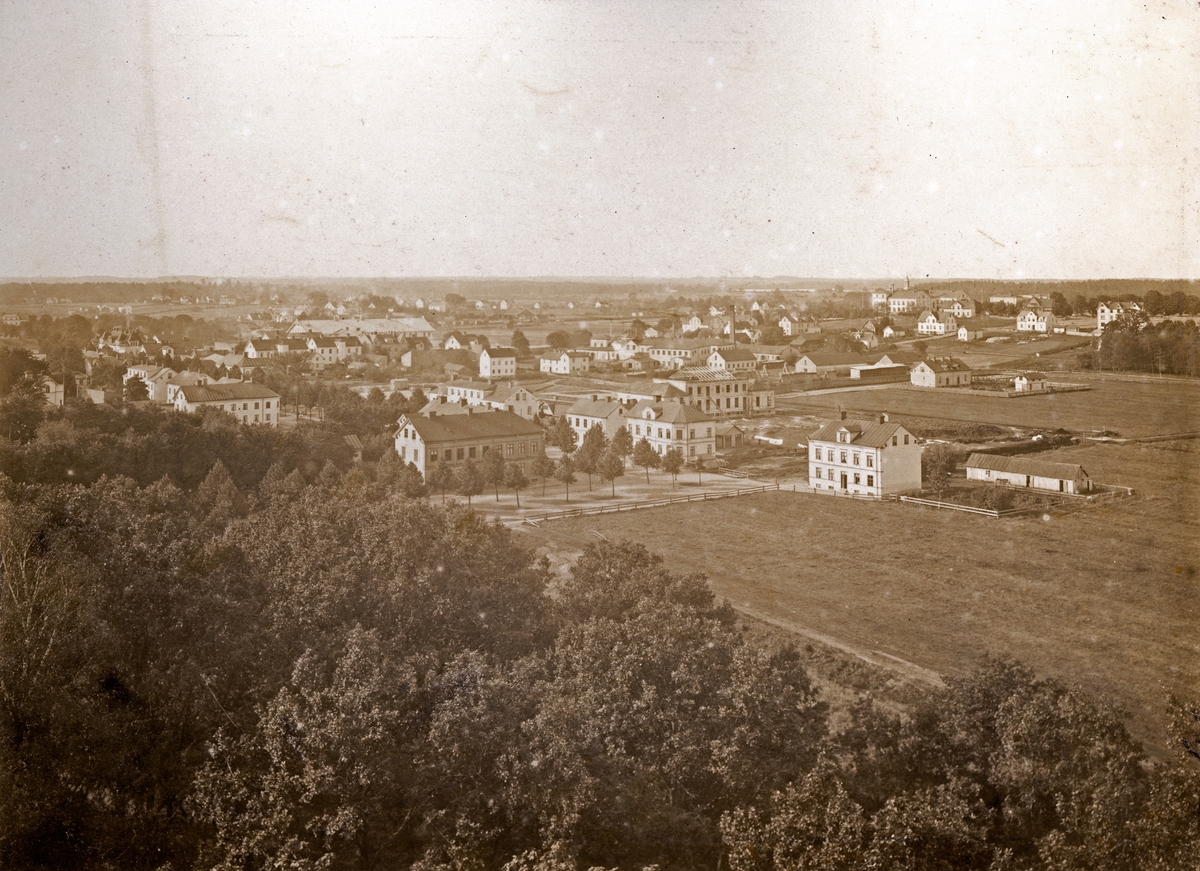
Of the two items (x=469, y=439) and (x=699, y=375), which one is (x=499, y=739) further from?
(x=699, y=375)

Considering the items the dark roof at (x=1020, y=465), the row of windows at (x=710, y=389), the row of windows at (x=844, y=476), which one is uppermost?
the row of windows at (x=710, y=389)

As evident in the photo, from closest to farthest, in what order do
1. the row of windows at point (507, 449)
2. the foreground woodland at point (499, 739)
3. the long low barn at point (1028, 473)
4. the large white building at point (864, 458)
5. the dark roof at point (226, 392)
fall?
the foreground woodland at point (499, 739) < the long low barn at point (1028, 473) < the large white building at point (864, 458) < the row of windows at point (507, 449) < the dark roof at point (226, 392)

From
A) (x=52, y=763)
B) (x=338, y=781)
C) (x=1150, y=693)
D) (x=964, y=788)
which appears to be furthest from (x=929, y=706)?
(x=52, y=763)

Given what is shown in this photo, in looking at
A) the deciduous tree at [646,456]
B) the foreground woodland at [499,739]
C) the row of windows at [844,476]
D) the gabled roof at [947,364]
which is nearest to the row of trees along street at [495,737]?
the foreground woodland at [499,739]

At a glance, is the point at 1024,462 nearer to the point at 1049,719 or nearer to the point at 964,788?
the point at 1049,719

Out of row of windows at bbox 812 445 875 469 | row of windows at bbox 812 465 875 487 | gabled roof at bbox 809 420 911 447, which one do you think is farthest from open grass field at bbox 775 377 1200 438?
row of windows at bbox 812 465 875 487

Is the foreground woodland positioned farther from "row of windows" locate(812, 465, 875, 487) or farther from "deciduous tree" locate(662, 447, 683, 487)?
"row of windows" locate(812, 465, 875, 487)

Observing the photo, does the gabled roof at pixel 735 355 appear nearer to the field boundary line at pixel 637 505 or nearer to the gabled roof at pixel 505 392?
the field boundary line at pixel 637 505

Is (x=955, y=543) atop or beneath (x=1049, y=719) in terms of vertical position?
atop
